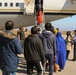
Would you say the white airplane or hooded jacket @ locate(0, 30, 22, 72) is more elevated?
hooded jacket @ locate(0, 30, 22, 72)

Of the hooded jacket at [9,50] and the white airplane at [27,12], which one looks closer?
the hooded jacket at [9,50]

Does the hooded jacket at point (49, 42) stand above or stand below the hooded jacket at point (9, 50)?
below

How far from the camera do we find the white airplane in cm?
1980

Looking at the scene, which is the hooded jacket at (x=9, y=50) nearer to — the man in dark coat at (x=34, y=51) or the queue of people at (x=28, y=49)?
the queue of people at (x=28, y=49)

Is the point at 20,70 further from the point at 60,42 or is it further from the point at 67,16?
the point at 67,16

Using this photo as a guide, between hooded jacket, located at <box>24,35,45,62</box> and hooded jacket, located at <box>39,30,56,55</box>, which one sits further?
hooded jacket, located at <box>39,30,56,55</box>

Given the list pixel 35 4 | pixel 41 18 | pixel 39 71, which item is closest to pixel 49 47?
pixel 39 71

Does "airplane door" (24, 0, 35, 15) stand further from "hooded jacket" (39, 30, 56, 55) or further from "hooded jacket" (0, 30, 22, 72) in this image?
"hooded jacket" (0, 30, 22, 72)

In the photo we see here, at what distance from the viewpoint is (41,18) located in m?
17.7

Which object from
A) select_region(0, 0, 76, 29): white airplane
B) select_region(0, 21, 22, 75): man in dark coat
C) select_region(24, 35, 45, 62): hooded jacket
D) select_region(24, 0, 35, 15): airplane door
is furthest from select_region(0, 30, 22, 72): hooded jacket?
select_region(0, 0, 76, 29): white airplane

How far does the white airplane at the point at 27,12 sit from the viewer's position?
19.8 meters

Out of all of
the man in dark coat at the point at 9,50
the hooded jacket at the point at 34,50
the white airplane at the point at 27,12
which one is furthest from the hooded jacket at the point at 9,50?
the white airplane at the point at 27,12

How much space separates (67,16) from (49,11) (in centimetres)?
123

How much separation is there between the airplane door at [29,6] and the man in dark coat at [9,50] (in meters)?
12.7
